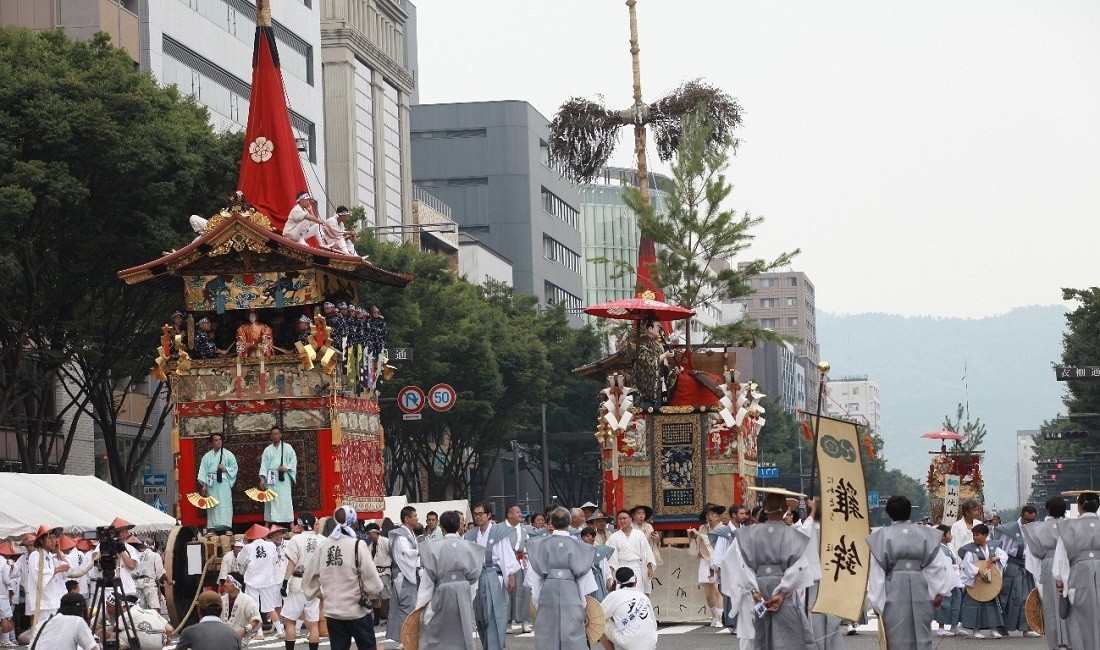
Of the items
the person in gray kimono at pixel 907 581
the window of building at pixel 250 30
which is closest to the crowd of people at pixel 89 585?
the person in gray kimono at pixel 907 581

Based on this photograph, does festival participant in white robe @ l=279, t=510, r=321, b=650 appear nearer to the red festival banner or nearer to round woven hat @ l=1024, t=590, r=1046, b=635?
Result: round woven hat @ l=1024, t=590, r=1046, b=635

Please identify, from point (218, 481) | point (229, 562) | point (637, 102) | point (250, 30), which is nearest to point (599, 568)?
point (229, 562)

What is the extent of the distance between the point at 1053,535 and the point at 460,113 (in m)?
95.7

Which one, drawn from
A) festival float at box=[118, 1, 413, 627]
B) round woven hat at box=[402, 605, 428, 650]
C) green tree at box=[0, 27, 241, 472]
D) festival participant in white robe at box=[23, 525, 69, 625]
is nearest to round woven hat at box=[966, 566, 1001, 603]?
round woven hat at box=[402, 605, 428, 650]

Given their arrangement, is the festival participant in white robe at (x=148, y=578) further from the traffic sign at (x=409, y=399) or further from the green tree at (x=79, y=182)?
the traffic sign at (x=409, y=399)

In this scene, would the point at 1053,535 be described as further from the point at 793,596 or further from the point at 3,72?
the point at 3,72

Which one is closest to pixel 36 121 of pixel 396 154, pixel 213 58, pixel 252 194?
pixel 252 194

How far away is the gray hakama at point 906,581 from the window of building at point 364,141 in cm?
6535

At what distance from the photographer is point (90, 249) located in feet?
124

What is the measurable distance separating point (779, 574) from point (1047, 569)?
4.67m

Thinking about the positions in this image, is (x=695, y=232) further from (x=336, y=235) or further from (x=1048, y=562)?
(x=1048, y=562)

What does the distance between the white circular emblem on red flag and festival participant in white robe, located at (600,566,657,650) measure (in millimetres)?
18510

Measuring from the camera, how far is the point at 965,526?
26.1m

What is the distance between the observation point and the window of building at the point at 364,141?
81.6 meters
